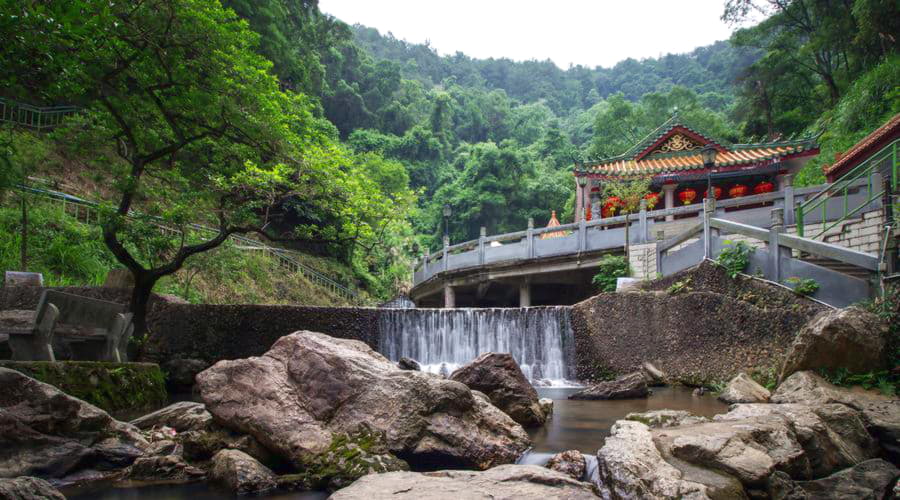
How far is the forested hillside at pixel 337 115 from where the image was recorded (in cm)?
1047

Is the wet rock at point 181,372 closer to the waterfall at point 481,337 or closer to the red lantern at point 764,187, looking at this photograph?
the waterfall at point 481,337

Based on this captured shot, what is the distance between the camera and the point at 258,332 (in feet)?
43.1

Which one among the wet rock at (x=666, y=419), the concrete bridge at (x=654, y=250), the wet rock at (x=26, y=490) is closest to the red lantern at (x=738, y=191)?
the concrete bridge at (x=654, y=250)

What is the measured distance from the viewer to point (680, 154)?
2352cm

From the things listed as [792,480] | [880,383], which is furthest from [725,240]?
[792,480]

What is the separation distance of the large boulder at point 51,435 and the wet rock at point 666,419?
5281mm

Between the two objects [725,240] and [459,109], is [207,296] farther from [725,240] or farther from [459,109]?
[459,109]

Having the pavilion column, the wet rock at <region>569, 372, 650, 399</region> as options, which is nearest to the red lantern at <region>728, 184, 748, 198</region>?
the pavilion column

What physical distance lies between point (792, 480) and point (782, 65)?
33387mm

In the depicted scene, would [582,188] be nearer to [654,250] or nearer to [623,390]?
[654,250]

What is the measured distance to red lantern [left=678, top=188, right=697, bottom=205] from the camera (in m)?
23.0

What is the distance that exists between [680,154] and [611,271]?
29.5 feet

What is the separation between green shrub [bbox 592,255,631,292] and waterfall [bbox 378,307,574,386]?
3.78 meters

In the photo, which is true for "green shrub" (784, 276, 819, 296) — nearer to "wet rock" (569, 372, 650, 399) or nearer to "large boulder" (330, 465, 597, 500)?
"wet rock" (569, 372, 650, 399)
